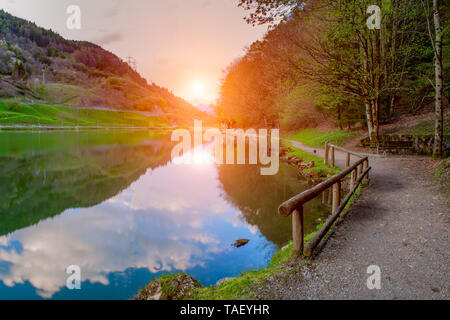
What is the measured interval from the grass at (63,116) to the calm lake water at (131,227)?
60.2m

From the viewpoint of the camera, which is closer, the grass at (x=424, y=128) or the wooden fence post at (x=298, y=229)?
the wooden fence post at (x=298, y=229)

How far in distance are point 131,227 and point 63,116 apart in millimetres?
95985

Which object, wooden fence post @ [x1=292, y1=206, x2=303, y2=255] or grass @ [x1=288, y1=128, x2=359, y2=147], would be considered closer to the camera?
wooden fence post @ [x1=292, y1=206, x2=303, y2=255]

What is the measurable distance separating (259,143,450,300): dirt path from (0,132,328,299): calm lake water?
7.45 feet

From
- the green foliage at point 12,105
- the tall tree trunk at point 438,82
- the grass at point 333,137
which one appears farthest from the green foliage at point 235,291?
the green foliage at point 12,105

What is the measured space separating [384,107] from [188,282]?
22935mm

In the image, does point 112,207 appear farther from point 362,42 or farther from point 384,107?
point 384,107

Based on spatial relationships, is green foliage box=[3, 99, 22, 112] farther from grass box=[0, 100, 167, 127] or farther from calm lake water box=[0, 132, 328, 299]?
calm lake water box=[0, 132, 328, 299]

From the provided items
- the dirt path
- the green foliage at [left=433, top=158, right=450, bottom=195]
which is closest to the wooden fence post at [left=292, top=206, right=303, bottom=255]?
the dirt path

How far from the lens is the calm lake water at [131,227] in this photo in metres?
6.48

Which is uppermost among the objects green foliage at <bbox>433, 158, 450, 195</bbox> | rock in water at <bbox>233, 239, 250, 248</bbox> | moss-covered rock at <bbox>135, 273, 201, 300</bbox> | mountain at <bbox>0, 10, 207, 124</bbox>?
mountain at <bbox>0, 10, 207, 124</bbox>

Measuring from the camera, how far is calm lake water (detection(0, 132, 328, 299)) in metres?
6.48

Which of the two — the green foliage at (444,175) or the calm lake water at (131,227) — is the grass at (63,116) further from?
the green foliage at (444,175)
